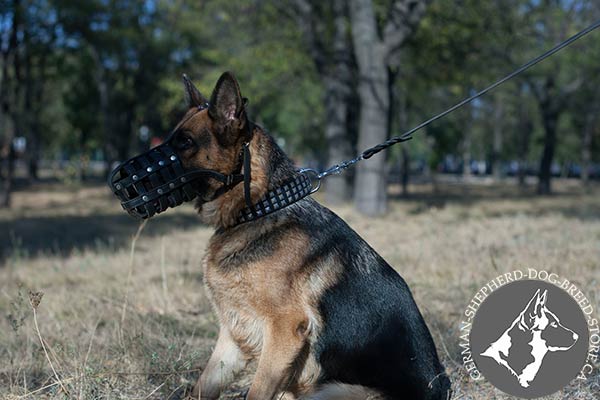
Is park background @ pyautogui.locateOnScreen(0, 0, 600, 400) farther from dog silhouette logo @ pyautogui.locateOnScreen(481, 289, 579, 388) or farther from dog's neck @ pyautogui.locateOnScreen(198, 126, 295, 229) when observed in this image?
dog's neck @ pyautogui.locateOnScreen(198, 126, 295, 229)

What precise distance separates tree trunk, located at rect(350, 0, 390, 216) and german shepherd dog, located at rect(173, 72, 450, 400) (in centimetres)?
1077

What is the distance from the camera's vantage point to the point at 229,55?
2544 centimetres

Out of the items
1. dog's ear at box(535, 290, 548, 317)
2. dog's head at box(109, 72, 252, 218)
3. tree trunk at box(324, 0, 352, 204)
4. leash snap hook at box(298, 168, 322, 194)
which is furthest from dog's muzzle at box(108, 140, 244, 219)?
tree trunk at box(324, 0, 352, 204)

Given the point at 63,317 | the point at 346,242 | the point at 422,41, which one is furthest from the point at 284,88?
the point at 346,242

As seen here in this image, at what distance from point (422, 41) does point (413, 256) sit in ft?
43.8

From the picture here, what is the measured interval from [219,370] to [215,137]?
4.51ft

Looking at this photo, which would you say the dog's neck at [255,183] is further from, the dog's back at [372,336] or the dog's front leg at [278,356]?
the dog's front leg at [278,356]

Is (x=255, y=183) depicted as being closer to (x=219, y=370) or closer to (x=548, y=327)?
(x=219, y=370)

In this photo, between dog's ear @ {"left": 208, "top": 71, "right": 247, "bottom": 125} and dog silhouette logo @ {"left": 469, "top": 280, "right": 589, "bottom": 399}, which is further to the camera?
dog silhouette logo @ {"left": 469, "top": 280, "right": 589, "bottom": 399}

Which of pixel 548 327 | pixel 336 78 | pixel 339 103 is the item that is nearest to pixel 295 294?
pixel 548 327

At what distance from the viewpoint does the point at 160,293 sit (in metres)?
6.29

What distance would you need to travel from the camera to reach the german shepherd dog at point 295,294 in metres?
3.00

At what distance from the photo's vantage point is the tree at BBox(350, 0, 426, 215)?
14.0m

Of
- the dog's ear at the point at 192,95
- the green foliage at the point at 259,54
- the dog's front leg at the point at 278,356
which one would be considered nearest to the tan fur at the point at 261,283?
the dog's front leg at the point at 278,356
